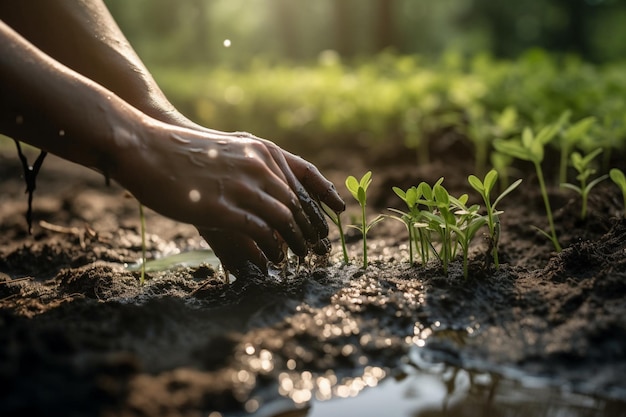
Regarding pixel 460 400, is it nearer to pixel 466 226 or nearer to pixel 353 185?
pixel 466 226

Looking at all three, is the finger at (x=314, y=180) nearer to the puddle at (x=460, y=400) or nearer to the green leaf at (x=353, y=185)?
the green leaf at (x=353, y=185)

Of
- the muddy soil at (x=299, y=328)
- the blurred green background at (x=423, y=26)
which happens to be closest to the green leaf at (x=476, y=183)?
the muddy soil at (x=299, y=328)

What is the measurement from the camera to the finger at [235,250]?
213 cm

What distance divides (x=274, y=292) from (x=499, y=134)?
221 centimetres

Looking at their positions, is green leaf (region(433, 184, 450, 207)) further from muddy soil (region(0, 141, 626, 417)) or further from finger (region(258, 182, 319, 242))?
finger (region(258, 182, 319, 242))

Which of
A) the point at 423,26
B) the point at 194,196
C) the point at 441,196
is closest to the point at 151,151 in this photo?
the point at 194,196

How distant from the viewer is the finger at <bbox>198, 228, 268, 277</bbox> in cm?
213

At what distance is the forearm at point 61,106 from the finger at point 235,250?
0.44 metres

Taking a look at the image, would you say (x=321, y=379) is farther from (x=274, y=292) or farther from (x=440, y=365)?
(x=274, y=292)

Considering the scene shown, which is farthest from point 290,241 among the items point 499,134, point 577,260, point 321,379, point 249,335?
point 499,134

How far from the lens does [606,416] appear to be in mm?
1512

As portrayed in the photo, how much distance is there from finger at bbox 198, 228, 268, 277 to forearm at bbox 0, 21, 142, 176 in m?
0.44

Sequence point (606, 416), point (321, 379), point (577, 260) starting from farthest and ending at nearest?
point (577, 260) → point (321, 379) → point (606, 416)

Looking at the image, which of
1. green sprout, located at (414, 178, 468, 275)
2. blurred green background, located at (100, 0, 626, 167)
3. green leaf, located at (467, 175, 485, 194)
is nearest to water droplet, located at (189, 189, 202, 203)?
green sprout, located at (414, 178, 468, 275)
